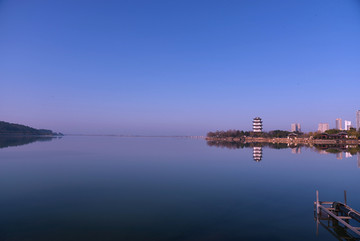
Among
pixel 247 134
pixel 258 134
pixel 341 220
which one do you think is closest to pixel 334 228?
pixel 341 220

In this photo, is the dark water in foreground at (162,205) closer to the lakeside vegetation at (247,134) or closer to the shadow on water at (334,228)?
the shadow on water at (334,228)

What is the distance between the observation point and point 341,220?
8.34 meters

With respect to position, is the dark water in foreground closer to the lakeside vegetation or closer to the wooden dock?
the wooden dock

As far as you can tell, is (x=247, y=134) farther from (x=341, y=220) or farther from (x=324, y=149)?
(x=341, y=220)

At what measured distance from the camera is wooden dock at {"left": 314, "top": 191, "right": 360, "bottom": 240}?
8.23 m

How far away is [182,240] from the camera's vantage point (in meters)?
7.58

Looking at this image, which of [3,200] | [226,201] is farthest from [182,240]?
[3,200]

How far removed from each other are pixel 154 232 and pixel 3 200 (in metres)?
8.71

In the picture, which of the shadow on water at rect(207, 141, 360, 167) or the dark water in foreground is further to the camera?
the shadow on water at rect(207, 141, 360, 167)

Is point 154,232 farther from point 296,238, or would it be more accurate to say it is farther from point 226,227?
point 296,238

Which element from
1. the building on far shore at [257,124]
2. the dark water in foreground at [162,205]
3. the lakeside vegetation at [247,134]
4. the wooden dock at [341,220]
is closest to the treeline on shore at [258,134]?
the lakeside vegetation at [247,134]

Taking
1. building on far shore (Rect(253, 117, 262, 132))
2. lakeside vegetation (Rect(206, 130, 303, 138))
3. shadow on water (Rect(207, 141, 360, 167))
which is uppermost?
building on far shore (Rect(253, 117, 262, 132))

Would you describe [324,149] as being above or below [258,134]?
below

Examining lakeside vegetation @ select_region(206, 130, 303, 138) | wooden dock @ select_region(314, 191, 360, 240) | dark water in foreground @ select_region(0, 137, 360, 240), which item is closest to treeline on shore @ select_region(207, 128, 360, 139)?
lakeside vegetation @ select_region(206, 130, 303, 138)
